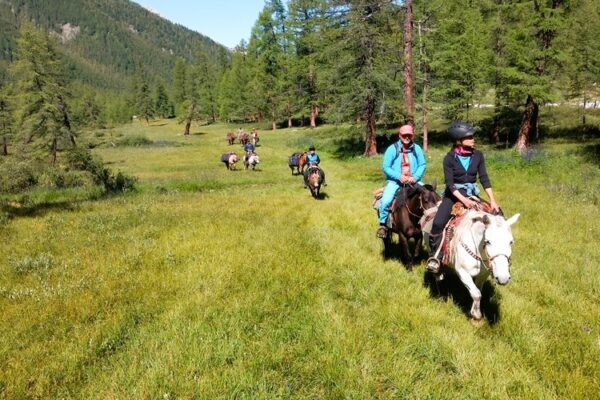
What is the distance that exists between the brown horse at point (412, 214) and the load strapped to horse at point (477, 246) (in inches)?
44.8

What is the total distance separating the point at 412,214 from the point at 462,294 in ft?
6.06

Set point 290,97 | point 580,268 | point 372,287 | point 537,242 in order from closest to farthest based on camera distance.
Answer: point 372,287 → point 580,268 → point 537,242 → point 290,97

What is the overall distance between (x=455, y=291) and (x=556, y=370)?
2515 mm

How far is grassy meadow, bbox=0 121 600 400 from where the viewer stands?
4.59 meters

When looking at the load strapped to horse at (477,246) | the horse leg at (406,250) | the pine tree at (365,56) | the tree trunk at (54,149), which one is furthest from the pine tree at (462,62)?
the tree trunk at (54,149)

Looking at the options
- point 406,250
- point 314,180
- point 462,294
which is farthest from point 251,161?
point 462,294

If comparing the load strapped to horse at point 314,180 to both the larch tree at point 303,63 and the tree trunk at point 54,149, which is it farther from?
the larch tree at point 303,63

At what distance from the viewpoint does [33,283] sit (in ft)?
24.0

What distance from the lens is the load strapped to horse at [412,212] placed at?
7.60m

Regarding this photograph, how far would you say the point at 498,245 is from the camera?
16.2 ft

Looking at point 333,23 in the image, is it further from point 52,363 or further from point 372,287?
point 52,363

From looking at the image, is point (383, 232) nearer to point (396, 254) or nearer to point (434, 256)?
point (396, 254)

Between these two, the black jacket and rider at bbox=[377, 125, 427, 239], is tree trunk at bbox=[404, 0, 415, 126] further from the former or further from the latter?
the black jacket

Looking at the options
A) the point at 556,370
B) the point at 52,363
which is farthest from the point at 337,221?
the point at 52,363
